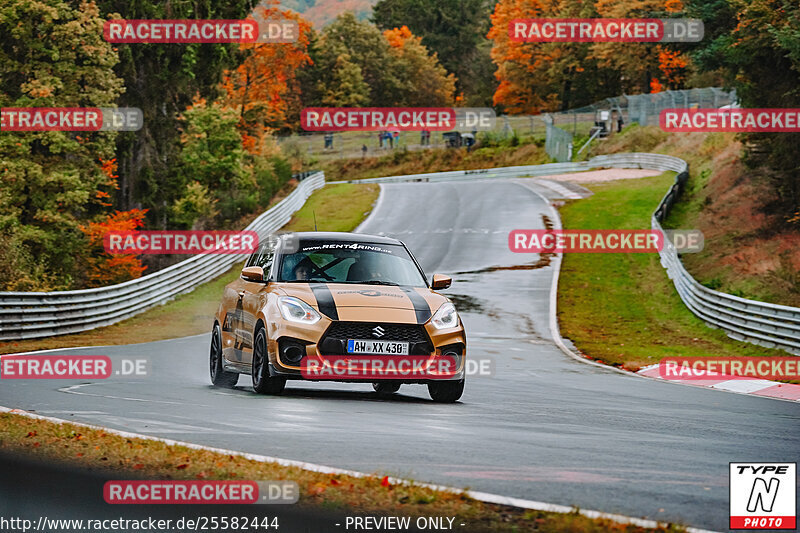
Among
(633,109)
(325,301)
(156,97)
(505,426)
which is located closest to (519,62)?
(633,109)

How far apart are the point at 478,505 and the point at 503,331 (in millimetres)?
20416

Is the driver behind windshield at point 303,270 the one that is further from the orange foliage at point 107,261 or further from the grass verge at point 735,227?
the orange foliage at point 107,261

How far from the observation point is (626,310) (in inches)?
1200

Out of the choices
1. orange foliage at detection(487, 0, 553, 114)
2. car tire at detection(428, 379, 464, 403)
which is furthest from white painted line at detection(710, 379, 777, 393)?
orange foliage at detection(487, 0, 553, 114)

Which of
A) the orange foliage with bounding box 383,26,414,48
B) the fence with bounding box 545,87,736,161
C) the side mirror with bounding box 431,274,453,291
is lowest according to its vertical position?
the side mirror with bounding box 431,274,453,291

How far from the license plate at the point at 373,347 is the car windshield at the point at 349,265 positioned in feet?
4.07

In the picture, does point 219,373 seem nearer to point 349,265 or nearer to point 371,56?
point 349,265

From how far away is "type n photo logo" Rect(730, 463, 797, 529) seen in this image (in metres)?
5.36

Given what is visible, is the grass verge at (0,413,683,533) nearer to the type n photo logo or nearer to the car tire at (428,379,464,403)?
the type n photo logo

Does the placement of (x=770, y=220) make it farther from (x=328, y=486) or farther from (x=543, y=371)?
(x=328, y=486)

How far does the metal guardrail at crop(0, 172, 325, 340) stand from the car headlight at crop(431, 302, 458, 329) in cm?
1432

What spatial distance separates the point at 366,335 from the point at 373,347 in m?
0.14

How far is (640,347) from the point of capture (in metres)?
24.0

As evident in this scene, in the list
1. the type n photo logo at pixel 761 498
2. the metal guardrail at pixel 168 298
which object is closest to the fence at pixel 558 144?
the metal guardrail at pixel 168 298
